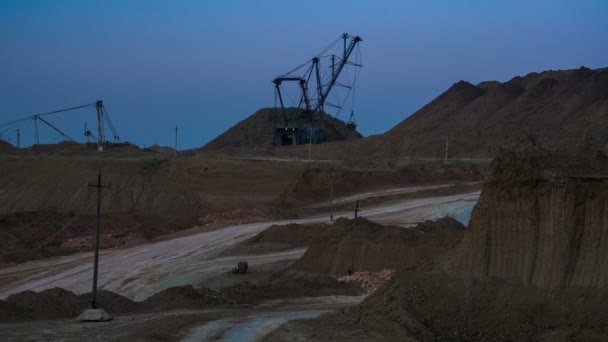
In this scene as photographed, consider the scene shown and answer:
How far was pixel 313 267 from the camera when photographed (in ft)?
101

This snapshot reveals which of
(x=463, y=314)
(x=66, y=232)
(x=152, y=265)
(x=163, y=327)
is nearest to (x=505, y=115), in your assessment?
(x=66, y=232)

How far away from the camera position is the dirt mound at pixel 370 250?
29219 millimetres

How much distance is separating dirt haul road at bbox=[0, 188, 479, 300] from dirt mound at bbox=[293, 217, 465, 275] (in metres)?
5.86

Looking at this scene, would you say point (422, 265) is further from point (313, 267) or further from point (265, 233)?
point (265, 233)

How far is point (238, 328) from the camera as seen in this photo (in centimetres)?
1688

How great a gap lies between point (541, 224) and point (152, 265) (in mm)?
27547

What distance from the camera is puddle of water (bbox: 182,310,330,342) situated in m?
15.5

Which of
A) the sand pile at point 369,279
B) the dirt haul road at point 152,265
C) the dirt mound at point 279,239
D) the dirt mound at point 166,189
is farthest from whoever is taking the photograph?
the dirt mound at point 166,189

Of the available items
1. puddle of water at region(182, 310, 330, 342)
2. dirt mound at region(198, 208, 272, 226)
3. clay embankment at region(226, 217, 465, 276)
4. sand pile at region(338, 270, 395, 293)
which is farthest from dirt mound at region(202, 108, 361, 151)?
puddle of water at region(182, 310, 330, 342)

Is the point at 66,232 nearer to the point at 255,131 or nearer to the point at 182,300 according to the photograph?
the point at 182,300

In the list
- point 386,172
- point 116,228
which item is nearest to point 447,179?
point 386,172

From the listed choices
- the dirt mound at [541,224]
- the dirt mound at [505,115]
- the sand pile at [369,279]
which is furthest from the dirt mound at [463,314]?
the dirt mound at [505,115]

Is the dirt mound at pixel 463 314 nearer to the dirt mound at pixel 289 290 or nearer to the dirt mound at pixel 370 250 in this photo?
the dirt mound at pixel 289 290

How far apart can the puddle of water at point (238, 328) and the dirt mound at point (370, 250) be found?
32.6 ft
